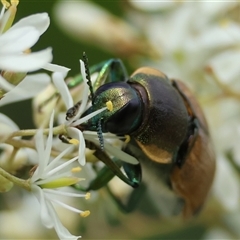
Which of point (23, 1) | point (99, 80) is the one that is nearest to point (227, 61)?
point (99, 80)

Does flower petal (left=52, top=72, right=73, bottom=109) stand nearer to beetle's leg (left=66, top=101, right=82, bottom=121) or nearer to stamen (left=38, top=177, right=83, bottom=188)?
beetle's leg (left=66, top=101, right=82, bottom=121)

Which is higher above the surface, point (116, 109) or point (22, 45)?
point (22, 45)

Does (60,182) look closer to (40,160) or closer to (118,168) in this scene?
(40,160)

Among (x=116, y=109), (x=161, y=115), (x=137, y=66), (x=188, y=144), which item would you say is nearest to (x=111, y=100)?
(x=116, y=109)

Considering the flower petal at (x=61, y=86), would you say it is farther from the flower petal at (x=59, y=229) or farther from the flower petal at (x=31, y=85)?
the flower petal at (x=59, y=229)

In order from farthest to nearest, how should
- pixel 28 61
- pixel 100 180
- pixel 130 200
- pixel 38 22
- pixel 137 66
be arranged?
pixel 137 66 → pixel 130 200 → pixel 100 180 → pixel 38 22 → pixel 28 61

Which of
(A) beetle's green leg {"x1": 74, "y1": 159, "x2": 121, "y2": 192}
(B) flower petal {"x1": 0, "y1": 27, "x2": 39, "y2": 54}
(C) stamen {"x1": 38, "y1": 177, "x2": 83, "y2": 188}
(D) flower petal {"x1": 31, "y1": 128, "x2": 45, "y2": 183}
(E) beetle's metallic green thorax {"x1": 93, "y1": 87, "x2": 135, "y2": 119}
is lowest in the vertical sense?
(A) beetle's green leg {"x1": 74, "y1": 159, "x2": 121, "y2": 192}

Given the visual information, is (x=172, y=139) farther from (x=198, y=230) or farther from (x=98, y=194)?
(x=198, y=230)

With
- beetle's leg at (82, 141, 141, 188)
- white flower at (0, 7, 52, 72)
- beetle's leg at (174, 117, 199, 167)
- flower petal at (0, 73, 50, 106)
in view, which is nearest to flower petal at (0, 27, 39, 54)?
white flower at (0, 7, 52, 72)
